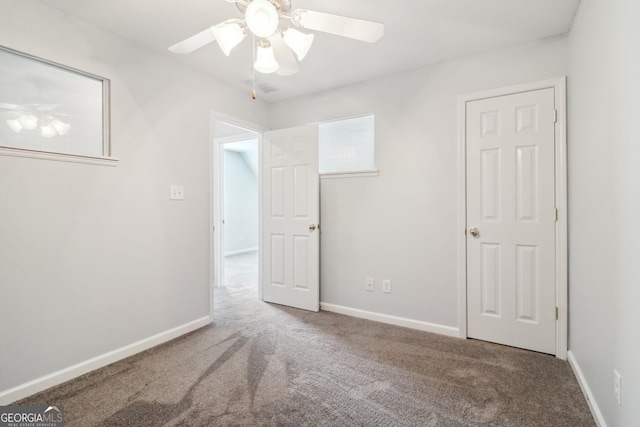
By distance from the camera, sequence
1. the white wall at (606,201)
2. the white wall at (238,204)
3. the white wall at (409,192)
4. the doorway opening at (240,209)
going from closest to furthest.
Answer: the white wall at (606,201) < the white wall at (409,192) < the doorway opening at (240,209) < the white wall at (238,204)

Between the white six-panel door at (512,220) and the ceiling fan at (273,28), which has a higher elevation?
the ceiling fan at (273,28)

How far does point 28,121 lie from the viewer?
5.99 feet

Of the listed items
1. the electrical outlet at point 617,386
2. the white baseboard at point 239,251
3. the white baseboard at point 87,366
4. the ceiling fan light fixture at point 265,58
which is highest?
the ceiling fan light fixture at point 265,58

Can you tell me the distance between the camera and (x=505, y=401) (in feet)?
5.69

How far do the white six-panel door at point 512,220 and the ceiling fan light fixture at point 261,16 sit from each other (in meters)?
1.93

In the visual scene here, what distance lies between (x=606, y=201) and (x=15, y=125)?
3234 mm

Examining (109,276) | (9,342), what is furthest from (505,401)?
(9,342)

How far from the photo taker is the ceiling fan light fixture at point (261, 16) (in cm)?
127

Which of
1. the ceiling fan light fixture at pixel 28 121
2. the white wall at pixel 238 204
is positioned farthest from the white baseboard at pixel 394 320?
the white wall at pixel 238 204

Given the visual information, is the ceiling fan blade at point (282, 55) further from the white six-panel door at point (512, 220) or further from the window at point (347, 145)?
the white six-panel door at point (512, 220)

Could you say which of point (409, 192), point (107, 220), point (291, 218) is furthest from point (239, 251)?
point (409, 192)

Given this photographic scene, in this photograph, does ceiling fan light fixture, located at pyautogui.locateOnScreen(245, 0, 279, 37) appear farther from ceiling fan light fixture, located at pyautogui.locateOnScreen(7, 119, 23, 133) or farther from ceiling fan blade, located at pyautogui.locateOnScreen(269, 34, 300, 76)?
ceiling fan light fixture, located at pyautogui.locateOnScreen(7, 119, 23, 133)

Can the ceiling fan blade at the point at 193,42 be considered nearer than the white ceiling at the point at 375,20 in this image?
Yes

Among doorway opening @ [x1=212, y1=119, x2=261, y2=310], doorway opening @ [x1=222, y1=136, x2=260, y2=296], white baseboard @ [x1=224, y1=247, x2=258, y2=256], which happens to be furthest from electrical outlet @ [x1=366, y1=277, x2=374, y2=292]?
white baseboard @ [x1=224, y1=247, x2=258, y2=256]
